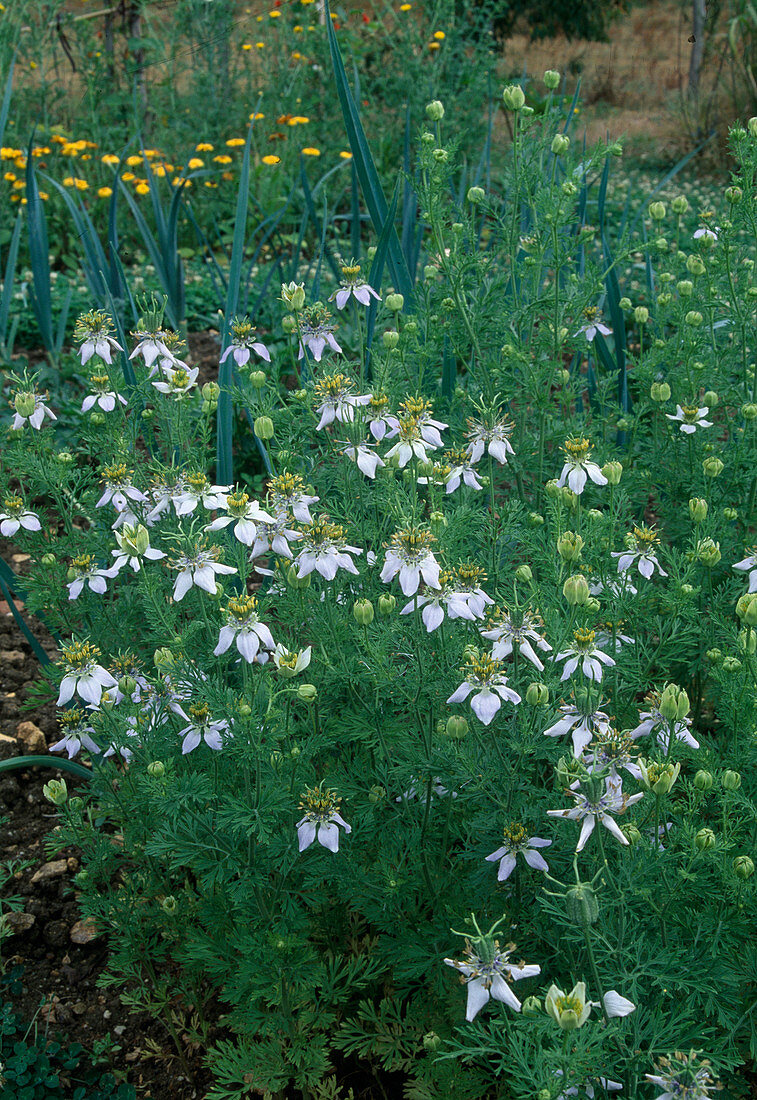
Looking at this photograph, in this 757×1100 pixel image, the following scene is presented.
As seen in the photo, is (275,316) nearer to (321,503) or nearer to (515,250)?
(515,250)

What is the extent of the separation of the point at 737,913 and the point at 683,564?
0.96 meters

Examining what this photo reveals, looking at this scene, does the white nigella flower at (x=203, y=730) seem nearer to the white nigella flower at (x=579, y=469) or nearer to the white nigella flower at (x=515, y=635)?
the white nigella flower at (x=515, y=635)

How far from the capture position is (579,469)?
1.88m

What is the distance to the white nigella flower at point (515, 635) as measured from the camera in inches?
62.2

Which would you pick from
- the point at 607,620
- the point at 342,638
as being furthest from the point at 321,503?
the point at 607,620

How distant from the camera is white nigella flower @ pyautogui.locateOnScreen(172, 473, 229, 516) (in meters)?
1.75

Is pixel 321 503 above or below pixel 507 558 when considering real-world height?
above

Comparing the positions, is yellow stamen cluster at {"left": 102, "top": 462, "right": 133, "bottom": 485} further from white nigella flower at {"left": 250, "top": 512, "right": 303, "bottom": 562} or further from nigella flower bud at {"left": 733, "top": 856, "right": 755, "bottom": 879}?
nigella flower bud at {"left": 733, "top": 856, "right": 755, "bottom": 879}

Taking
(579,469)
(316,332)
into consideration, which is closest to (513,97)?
(316,332)

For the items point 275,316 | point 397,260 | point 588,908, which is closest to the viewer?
point 588,908

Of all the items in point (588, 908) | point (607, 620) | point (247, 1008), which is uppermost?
Answer: point (588, 908)

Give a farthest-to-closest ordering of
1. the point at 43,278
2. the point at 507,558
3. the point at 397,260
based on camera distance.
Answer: the point at 43,278, the point at 397,260, the point at 507,558

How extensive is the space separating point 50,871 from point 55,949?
200mm

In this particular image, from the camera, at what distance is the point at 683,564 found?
92.8 inches
